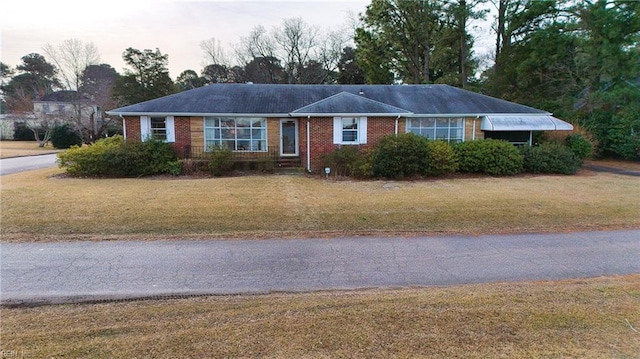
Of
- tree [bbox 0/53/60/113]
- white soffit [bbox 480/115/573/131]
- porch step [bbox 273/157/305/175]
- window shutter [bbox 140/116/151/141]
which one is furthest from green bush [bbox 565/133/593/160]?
tree [bbox 0/53/60/113]

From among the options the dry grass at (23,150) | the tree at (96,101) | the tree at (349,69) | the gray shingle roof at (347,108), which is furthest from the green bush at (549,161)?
the tree at (96,101)

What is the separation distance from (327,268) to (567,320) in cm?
293

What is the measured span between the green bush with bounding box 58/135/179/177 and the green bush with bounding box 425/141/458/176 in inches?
420

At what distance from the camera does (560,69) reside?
2298cm

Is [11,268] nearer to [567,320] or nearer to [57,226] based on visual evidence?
[57,226]

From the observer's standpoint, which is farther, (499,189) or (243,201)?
(499,189)

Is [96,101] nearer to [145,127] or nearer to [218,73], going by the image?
[218,73]

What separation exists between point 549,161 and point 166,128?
1782 cm

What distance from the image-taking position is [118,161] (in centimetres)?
1431

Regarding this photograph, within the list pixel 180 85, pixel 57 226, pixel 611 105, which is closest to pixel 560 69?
pixel 611 105

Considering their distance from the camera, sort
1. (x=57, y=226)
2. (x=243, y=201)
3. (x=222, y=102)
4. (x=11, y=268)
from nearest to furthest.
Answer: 1. (x=11, y=268)
2. (x=57, y=226)
3. (x=243, y=201)
4. (x=222, y=102)

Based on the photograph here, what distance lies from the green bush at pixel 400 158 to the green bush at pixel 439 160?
0.72 feet

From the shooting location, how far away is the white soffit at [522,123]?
1761 centimetres

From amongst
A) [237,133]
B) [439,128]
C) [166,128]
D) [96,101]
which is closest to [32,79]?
[96,101]
